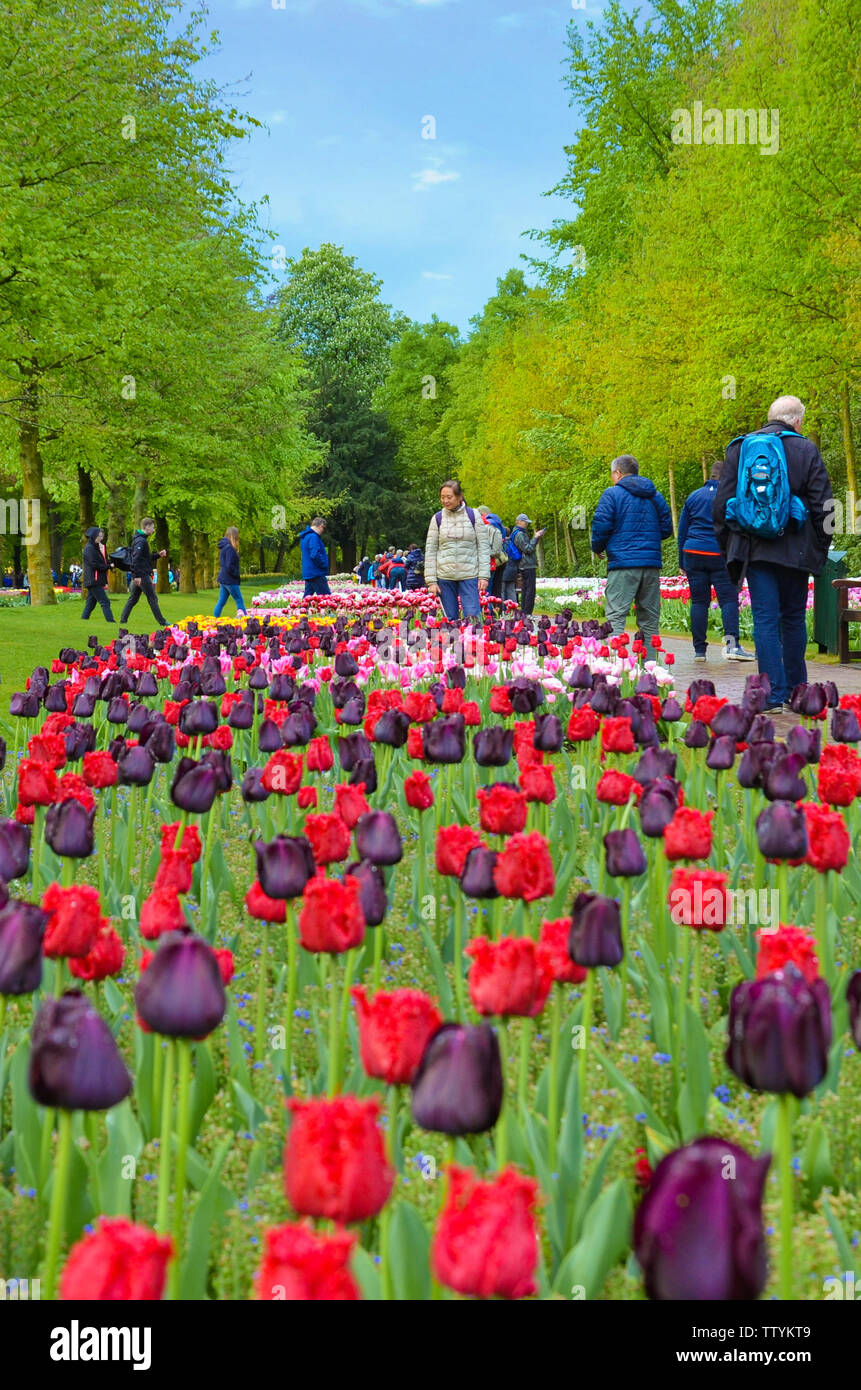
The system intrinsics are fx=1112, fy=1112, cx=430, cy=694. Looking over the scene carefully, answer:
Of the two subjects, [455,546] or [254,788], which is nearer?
[254,788]

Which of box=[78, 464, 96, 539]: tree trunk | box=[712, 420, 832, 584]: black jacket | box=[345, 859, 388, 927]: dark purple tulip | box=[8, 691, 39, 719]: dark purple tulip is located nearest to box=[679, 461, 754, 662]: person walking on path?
box=[712, 420, 832, 584]: black jacket

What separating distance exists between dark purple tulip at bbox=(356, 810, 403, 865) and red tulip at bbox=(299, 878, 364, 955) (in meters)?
0.57

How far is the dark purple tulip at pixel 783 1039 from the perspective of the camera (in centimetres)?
130

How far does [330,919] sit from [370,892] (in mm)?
303

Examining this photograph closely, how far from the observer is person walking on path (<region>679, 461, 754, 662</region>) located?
11.4 m

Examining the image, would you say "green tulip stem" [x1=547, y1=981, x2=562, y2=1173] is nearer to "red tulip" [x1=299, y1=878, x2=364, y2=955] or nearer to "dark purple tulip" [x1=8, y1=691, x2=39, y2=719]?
"red tulip" [x1=299, y1=878, x2=364, y2=955]

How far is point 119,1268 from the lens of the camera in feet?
3.08

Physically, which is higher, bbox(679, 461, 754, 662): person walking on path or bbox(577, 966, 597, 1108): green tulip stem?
bbox(679, 461, 754, 662): person walking on path

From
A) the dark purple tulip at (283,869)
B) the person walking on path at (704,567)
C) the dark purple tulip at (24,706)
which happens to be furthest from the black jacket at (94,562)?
the dark purple tulip at (283,869)

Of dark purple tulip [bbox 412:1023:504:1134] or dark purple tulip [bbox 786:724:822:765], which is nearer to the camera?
dark purple tulip [bbox 412:1023:504:1134]

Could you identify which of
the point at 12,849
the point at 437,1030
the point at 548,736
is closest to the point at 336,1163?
the point at 437,1030

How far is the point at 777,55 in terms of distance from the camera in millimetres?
20391

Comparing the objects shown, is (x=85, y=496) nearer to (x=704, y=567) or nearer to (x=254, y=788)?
(x=704, y=567)

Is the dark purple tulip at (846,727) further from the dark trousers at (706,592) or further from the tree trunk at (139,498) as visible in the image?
the tree trunk at (139,498)
